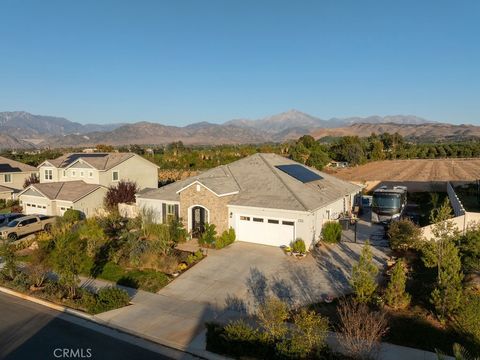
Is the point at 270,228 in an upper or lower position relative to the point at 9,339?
upper

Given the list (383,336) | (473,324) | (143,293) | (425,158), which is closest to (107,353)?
(143,293)

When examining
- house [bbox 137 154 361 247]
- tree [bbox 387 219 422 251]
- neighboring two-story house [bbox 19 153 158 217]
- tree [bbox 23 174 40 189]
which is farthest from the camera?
tree [bbox 23 174 40 189]

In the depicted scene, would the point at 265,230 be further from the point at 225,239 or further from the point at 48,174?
the point at 48,174

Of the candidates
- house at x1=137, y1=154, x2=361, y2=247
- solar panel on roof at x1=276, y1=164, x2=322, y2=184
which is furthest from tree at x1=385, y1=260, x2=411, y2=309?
solar panel on roof at x1=276, y1=164, x2=322, y2=184

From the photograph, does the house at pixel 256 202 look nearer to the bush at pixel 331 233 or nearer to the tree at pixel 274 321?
the bush at pixel 331 233

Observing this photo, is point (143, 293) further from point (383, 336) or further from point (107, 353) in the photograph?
point (383, 336)

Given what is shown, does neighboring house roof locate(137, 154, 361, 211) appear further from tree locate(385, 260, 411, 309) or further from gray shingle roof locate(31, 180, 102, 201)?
gray shingle roof locate(31, 180, 102, 201)

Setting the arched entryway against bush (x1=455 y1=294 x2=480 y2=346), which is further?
the arched entryway
